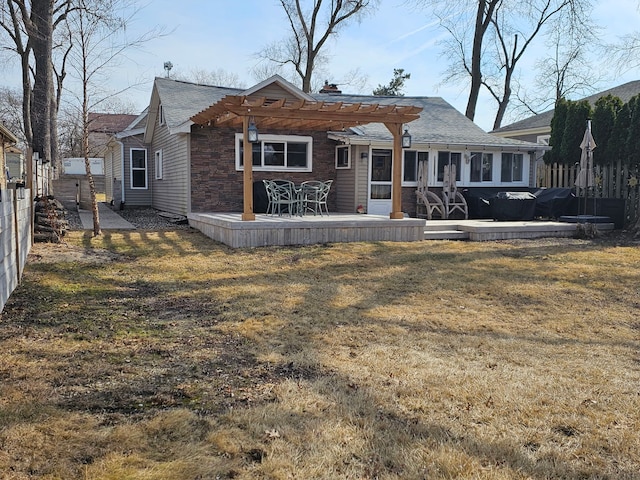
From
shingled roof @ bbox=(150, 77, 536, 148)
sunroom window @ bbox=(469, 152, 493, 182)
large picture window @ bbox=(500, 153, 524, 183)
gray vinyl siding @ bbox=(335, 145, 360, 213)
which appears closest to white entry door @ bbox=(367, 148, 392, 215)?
gray vinyl siding @ bbox=(335, 145, 360, 213)

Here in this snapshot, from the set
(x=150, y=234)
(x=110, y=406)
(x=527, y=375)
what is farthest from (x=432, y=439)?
(x=150, y=234)

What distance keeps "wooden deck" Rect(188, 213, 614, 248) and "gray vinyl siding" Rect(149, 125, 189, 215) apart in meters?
1.60

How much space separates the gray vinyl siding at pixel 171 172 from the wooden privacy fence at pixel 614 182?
9.90 meters

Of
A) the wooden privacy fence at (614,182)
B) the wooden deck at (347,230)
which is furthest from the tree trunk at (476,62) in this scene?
the wooden deck at (347,230)

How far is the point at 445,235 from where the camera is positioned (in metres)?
11.6

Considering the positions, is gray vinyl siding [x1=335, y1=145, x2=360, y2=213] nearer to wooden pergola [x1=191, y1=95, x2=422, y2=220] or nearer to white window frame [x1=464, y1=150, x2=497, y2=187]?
wooden pergola [x1=191, y1=95, x2=422, y2=220]

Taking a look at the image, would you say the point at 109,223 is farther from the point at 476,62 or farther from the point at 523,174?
the point at 476,62

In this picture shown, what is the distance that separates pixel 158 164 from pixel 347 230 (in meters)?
9.17

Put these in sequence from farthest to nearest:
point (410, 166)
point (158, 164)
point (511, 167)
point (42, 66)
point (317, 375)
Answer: point (158, 164) < point (511, 167) < point (42, 66) < point (410, 166) < point (317, 375)

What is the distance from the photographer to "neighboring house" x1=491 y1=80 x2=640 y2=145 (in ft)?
71.8

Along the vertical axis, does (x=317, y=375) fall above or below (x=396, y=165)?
below

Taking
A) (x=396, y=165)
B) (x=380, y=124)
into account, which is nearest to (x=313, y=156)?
(x=380, y=124)

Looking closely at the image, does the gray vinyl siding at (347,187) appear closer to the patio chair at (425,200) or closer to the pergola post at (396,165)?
the patio chair at (425,200)

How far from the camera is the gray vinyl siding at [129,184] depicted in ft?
61.0
